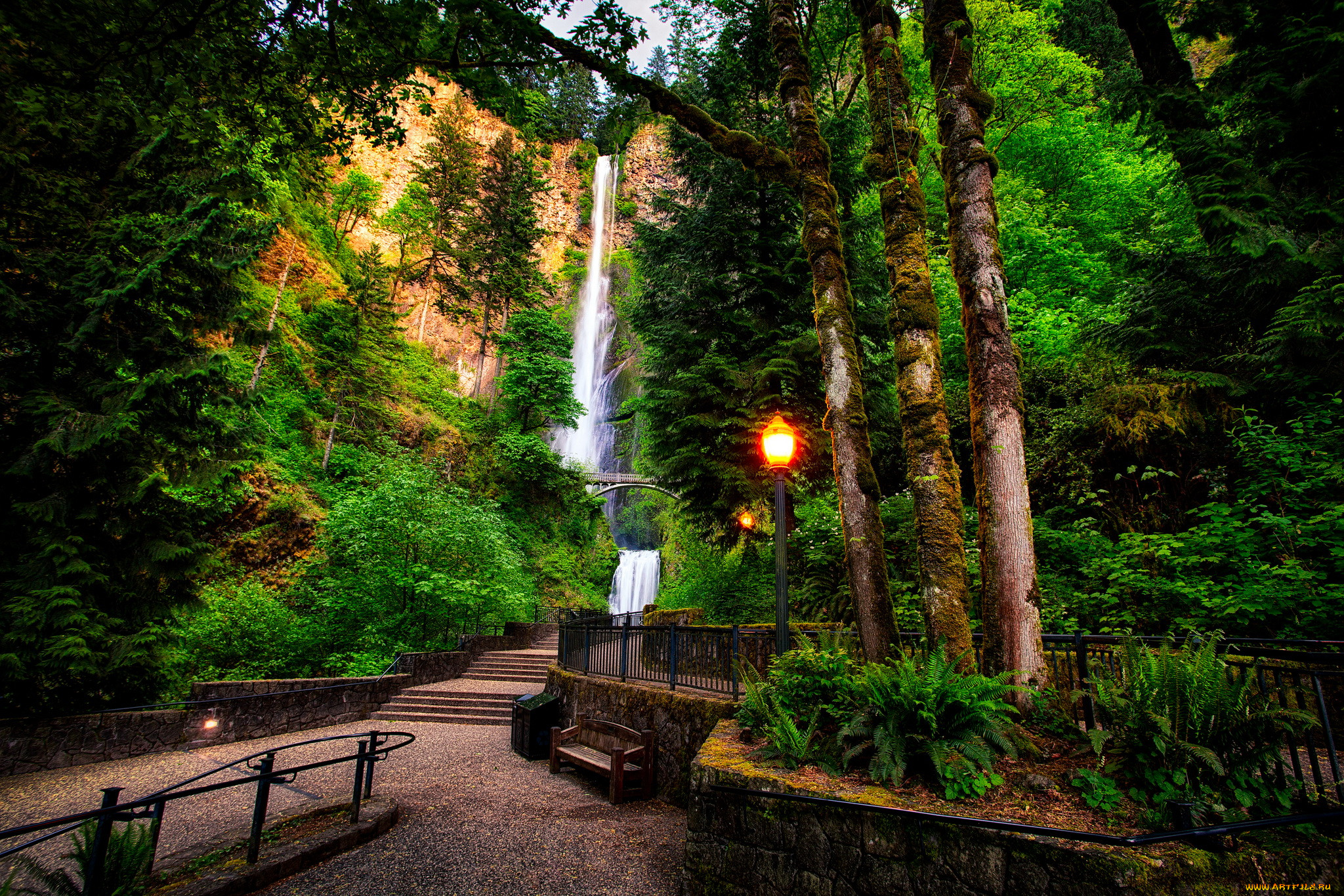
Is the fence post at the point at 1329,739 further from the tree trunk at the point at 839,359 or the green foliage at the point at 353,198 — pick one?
the green foliage at the point at 353,198

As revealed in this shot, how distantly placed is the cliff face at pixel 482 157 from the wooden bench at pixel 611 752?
3237cm

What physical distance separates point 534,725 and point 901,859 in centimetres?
678

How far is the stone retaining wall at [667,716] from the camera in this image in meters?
6.28

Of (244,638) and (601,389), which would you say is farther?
(601,389)

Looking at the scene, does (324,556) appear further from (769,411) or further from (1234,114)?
(1234,114)

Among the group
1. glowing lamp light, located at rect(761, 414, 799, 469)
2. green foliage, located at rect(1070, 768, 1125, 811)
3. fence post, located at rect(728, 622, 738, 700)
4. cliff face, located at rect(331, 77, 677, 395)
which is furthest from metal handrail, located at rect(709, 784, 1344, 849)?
cliff face, located at rect(331, 77, 677, 395)

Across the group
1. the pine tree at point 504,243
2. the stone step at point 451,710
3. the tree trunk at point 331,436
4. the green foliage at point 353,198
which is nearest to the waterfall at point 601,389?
the pine tree at point 504,243

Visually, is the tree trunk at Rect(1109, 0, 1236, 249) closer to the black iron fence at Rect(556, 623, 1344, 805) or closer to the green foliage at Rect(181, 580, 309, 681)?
the black iron fence at Rect(556, 623, 1344, 805)

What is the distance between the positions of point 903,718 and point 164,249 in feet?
36.3

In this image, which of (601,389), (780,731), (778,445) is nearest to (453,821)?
(780,731)

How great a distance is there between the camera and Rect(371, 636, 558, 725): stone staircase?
11.5 meters

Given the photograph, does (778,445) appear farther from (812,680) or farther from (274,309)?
(274,309)

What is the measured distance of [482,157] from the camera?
40.2 metres

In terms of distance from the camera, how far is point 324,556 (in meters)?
16.4
